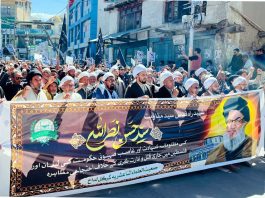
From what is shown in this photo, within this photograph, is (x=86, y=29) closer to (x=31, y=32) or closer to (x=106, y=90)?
(x=31, y=32)

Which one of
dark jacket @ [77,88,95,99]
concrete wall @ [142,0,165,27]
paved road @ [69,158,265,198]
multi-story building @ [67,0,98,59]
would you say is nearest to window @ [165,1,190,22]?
concrete wall @ [142,0,165,27]

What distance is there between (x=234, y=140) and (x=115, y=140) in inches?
98.7

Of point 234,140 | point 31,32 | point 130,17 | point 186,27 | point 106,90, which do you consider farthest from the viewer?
point 31,32

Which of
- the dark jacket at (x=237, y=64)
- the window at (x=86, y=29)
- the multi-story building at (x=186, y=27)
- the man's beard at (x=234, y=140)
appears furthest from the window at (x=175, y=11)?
the window at (x=86, y=29)

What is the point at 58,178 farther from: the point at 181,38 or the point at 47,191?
the point at 181,38

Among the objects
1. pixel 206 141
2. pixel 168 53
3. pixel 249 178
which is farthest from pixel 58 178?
pixel 168 53

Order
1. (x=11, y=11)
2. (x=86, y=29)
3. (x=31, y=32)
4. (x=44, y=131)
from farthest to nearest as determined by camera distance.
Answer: (x=31, y=32) < (x=11, y=11) < (x=86, y=29) < (x=44, y=131)

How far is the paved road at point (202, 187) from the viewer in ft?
15.9

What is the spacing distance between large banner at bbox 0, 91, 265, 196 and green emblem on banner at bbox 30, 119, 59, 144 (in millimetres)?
12

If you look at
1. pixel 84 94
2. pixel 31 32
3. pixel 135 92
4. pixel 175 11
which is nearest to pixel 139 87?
pixel 135 92

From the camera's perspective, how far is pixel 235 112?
6.11 metres

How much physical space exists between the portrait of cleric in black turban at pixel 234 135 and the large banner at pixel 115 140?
0.7 inches

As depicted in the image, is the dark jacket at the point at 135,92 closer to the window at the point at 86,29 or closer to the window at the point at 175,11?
the window at the point at 175,11

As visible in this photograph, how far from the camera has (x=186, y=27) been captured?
57.3 ft
